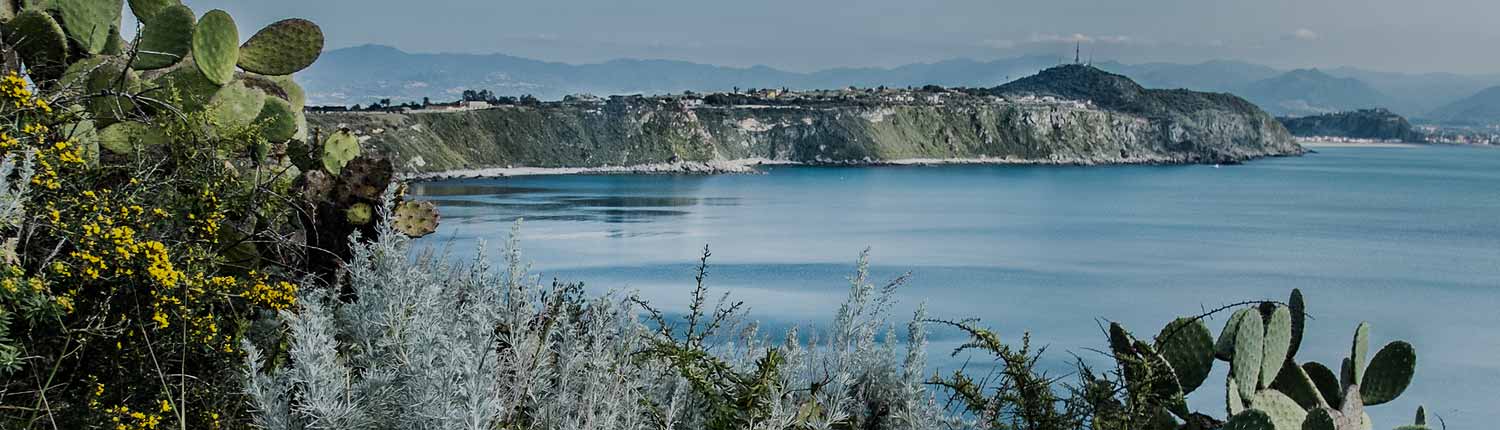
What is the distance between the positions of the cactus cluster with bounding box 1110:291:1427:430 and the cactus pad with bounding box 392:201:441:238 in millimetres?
1973

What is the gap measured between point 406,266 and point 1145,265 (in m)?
35.3

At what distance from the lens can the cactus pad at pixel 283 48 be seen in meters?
3.74

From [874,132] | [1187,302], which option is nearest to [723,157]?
[874,132]

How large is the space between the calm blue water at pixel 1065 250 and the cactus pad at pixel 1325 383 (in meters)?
4.53

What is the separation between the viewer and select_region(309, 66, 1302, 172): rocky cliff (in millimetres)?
77188

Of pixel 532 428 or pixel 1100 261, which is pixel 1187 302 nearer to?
pixel 1100 261

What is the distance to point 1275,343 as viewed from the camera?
9.75ft

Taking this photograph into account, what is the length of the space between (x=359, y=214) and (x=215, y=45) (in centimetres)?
70

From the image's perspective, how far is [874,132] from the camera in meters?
101

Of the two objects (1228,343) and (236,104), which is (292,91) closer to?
(236,104)

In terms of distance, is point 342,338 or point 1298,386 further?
point 1298,386

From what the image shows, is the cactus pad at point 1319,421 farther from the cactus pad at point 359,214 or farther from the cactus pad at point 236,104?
the cactus pad at point 236,104

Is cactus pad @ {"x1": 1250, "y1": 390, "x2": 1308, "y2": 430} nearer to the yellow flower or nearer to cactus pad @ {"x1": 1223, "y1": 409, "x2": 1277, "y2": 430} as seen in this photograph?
cactus pad @ {"x1": 1223, "y1": 409, "x2": 1277, "y2": 430}

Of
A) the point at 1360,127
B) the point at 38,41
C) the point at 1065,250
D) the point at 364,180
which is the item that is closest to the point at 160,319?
the point at 364,180
